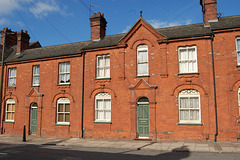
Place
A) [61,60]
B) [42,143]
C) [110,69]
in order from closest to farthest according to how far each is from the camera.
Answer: [42,143] < [110,69] < [61,60]

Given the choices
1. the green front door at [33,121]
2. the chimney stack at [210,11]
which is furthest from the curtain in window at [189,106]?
the green front door at [33,121]

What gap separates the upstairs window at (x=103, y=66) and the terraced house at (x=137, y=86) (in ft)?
0.28

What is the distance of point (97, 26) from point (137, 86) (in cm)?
768

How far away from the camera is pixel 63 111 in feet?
58.6

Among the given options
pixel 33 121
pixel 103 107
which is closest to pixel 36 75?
pixel 33 121

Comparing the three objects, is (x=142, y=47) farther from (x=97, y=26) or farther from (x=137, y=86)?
(x=97, y=26)

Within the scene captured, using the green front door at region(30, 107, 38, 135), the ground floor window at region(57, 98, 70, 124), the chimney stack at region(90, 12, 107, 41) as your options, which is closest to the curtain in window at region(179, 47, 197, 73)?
the chimney stack at region(90, 12, 107, 41)

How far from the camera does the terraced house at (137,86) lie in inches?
546

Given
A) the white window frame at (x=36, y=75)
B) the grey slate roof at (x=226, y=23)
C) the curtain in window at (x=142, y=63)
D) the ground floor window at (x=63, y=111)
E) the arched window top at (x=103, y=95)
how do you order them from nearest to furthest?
the grey slate roof at (x=226, y=23) → the curtain in window at (x=142, y=63) → the arched window top at (x=103, y=95) → the ground floor window at (x=63, y=111) → the white window frame at (x=36, y=75)

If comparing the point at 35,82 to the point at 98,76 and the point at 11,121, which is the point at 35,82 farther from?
the point at 98,76

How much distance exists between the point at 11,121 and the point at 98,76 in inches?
393

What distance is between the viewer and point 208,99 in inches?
547

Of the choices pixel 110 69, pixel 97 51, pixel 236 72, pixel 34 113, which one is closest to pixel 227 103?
pixel 236 72

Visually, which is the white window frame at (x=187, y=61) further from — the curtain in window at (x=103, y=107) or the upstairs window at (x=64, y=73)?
the upstairs window at (x=64, y=73)
